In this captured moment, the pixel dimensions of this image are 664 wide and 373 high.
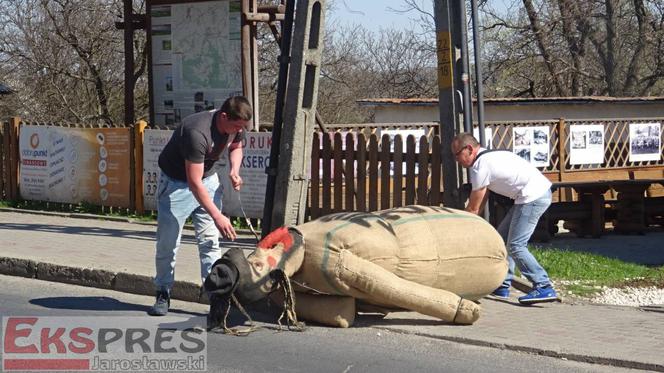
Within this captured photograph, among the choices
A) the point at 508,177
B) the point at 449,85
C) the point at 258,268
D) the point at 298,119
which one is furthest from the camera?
the point at 449,85

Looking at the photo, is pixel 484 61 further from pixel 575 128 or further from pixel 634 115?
pixel 575 128

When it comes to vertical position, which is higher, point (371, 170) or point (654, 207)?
point (371, 170)

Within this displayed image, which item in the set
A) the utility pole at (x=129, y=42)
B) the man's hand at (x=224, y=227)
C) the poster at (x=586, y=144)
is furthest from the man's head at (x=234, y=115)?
the poster at (x=586, y=144)

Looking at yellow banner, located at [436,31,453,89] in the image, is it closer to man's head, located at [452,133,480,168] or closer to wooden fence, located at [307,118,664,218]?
man's head, located at [452,133,480,168]

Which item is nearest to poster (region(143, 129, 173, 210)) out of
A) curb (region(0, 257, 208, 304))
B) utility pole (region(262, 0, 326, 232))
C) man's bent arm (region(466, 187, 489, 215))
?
curb (region(0, 257, 208, 304))

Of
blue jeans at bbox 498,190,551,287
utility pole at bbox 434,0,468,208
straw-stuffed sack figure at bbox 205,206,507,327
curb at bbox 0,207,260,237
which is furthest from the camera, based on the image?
curb at bbox 0,207,260,237

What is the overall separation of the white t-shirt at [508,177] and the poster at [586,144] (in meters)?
10.3

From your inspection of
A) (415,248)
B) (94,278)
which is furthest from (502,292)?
(94,278)

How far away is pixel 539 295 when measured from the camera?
9.16 meters

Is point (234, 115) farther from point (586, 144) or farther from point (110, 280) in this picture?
point (586, 144)

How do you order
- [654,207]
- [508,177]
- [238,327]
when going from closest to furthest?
[238,327] < [508,177] < [654,207]

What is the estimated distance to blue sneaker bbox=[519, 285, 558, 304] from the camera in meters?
9.16

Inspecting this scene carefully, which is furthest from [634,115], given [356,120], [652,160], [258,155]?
[258,155]

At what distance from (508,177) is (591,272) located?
264cm
